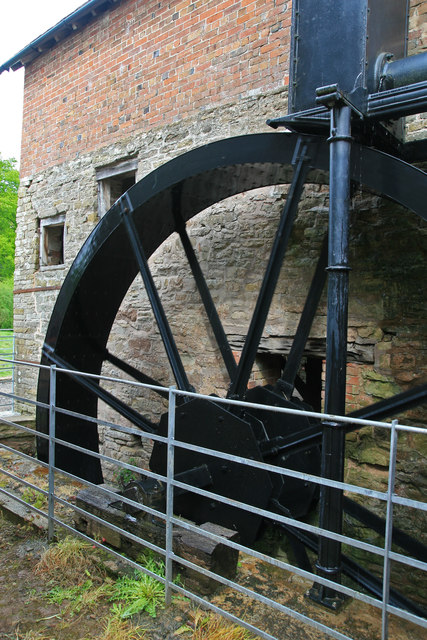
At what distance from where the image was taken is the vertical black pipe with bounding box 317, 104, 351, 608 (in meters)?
2.43

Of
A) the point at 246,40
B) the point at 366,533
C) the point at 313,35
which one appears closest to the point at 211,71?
the point at 246,40

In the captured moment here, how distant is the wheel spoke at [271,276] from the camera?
3.21 m

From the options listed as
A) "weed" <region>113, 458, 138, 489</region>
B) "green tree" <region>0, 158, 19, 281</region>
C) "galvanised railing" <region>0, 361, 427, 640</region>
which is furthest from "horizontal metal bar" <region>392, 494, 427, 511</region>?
"green tree" <region>0, 158, 19, 281</region>

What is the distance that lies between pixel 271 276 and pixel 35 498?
270cm

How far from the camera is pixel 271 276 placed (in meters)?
3.50

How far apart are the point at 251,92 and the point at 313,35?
153 cm

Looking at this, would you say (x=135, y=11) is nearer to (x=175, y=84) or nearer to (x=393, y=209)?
(x=175, y=84)

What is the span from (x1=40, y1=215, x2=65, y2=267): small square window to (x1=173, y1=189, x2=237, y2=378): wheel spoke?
10.6 ft

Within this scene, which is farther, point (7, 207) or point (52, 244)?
point (7, 207)

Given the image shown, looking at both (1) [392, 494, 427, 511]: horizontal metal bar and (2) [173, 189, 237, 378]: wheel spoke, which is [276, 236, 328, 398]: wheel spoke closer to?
(2) [173, 189, 237, 378]: wheel spoke

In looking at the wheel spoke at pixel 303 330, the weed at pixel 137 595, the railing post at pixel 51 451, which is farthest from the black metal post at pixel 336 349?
the railing post at pixel 51 451

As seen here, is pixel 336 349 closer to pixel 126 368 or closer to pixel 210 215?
pixel 210 215

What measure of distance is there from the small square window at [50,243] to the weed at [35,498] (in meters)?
3.98

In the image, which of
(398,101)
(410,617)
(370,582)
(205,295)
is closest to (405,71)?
(398,101)
